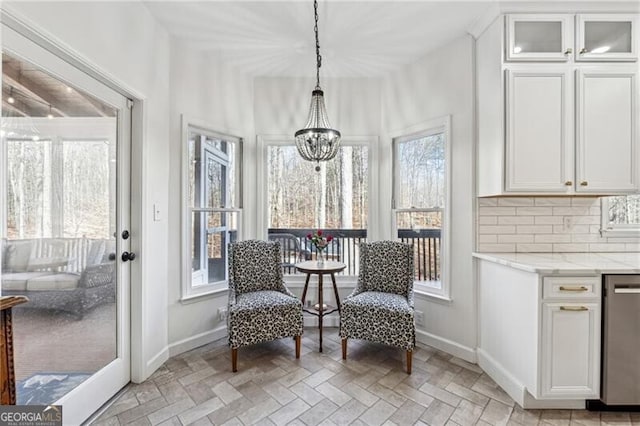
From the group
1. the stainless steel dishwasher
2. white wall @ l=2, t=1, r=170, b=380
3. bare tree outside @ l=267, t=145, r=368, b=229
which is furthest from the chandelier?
the stainless steel dishwasher

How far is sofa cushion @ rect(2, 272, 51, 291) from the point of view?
4.43 ft

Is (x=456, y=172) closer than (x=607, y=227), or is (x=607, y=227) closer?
(x=607, y=227)

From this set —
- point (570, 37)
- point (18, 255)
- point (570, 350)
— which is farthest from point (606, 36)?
point (18, 255)

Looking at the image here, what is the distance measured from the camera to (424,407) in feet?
6.09

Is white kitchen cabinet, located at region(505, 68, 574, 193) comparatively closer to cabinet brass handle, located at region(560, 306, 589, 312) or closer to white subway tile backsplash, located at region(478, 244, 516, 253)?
white subway tile backsplash, located at region(478, 244, 516, 253)

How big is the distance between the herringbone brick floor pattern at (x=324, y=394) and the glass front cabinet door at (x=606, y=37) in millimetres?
2541

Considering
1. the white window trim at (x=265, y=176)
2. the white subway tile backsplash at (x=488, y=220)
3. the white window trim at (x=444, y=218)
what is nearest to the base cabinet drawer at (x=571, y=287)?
the white subway tile backsplash at (x=488, y=220)

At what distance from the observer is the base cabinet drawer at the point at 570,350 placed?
1.79 metres

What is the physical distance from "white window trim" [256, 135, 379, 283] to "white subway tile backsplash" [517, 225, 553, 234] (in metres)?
1.33

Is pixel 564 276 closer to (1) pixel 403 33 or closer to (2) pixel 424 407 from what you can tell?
(2) pixel 424 407

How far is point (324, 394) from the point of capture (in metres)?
1.98

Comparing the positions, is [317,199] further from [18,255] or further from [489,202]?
[18,255]

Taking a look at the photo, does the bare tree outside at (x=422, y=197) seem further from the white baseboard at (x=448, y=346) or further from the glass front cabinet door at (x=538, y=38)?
the glass front cabinet door at (x=538, y=38)

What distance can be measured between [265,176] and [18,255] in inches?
83.0
